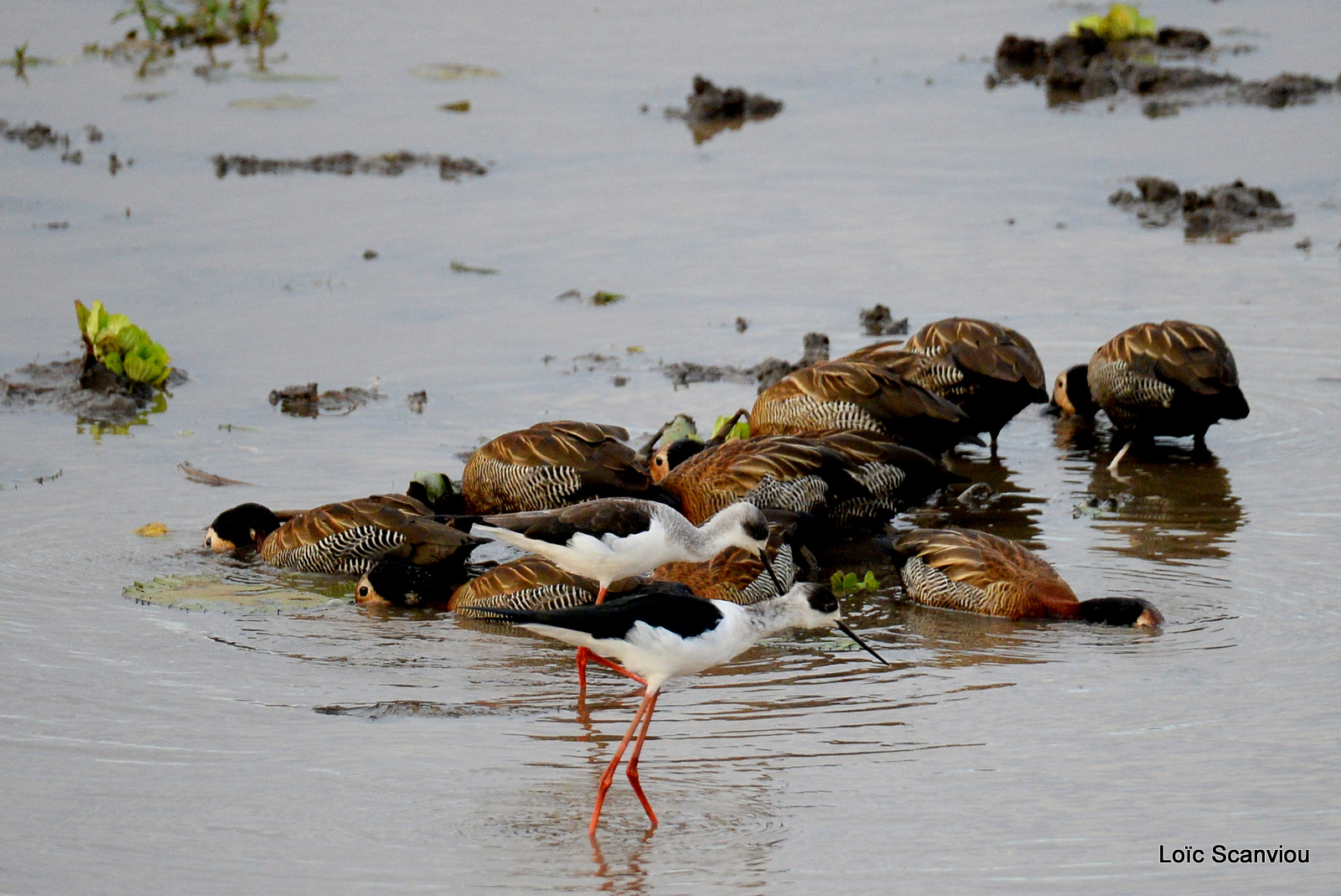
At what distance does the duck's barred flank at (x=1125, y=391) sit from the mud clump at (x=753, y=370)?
2.03 meters

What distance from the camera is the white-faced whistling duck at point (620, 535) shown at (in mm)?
8539

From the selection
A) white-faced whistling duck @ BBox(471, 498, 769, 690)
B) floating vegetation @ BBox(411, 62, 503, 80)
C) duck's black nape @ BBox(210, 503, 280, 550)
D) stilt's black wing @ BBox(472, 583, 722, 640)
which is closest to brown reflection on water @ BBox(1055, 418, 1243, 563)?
white-faced whistling duck @ BBox(471, 498, 769, 690)

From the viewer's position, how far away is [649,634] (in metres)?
6.81

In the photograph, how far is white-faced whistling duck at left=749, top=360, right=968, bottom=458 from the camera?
11.5 metres

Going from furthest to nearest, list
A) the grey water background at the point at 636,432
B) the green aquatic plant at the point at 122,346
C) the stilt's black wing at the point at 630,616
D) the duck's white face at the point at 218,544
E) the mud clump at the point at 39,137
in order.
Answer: the mud clump at the point at 39,137, the green aquatic plant at the point at 122,346, the duck's white face at the point at 218,544, the stilt's black wing at the point at 630,616, the grey water background at the point at 636,432

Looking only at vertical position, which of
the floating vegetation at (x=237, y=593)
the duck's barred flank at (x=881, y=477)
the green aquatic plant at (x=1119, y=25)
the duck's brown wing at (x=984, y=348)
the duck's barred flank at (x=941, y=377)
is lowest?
the floating vegetation at (x=237, y=593)

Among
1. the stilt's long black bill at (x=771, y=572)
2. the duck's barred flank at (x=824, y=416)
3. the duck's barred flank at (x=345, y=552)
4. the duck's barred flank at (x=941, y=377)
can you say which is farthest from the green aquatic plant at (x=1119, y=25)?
the duck's barred flank at (x=345, y=552)

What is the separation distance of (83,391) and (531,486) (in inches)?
162

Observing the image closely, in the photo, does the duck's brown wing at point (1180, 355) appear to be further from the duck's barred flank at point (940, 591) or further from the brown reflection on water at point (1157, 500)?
the duck's barred flank at point (940, 591)

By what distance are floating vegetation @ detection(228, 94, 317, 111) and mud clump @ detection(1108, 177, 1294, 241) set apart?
1007cm

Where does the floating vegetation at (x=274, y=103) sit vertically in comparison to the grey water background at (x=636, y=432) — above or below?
above

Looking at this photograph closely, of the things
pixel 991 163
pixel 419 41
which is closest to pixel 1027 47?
pixel 991 163

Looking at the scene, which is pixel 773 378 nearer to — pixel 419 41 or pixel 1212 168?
pixel 1212 168

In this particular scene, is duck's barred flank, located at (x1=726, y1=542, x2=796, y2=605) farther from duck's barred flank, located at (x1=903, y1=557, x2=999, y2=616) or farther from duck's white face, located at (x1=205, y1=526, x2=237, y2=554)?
duck's white face, located at (x1=205, y1=526, x2=237, y2=554)
